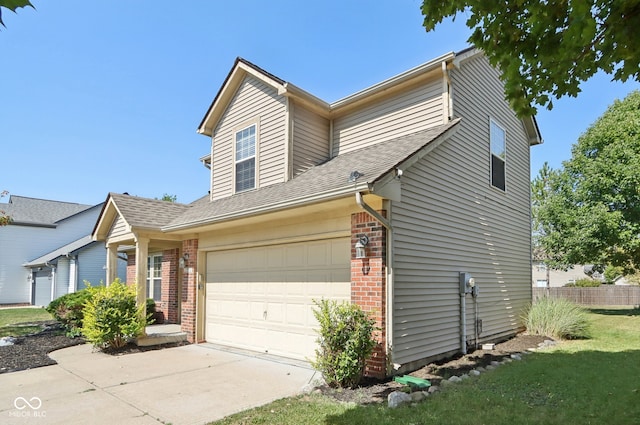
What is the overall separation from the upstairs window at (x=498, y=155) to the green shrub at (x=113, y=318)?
9.18 metres

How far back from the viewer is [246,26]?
10.4 m

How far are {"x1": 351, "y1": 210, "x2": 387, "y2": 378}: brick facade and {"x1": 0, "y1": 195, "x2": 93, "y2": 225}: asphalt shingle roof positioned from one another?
2787 cm

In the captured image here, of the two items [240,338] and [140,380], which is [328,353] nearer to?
[140,380]

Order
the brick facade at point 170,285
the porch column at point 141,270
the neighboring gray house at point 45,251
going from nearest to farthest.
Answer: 1. the porch column at point 141,270
2. the brick facade at point 170,285
3. the neighboring gray house at point 45,251

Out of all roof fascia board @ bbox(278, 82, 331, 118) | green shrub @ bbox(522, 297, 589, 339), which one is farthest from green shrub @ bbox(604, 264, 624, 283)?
roof fascia board @ bbox(278, 82, 331, 118)

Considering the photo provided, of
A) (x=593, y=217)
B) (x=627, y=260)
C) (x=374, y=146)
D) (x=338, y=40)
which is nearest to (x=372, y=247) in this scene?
(x=374, y=146)

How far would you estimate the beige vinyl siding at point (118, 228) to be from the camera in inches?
427

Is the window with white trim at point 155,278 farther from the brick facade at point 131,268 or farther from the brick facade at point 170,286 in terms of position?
the brick facade at point 131,268

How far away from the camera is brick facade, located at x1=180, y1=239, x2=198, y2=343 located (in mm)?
10234

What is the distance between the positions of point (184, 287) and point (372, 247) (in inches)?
241

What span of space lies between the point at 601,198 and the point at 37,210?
3373 centimetres

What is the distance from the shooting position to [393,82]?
879 cm

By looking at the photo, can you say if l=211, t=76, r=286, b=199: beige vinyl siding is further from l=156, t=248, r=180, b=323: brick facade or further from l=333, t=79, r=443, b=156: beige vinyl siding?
l=156, t=248, r=180, b=323: brick facade

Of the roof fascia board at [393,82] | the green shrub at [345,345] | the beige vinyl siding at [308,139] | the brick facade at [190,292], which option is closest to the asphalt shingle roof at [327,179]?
the beige vinyl siding at [308,139]
